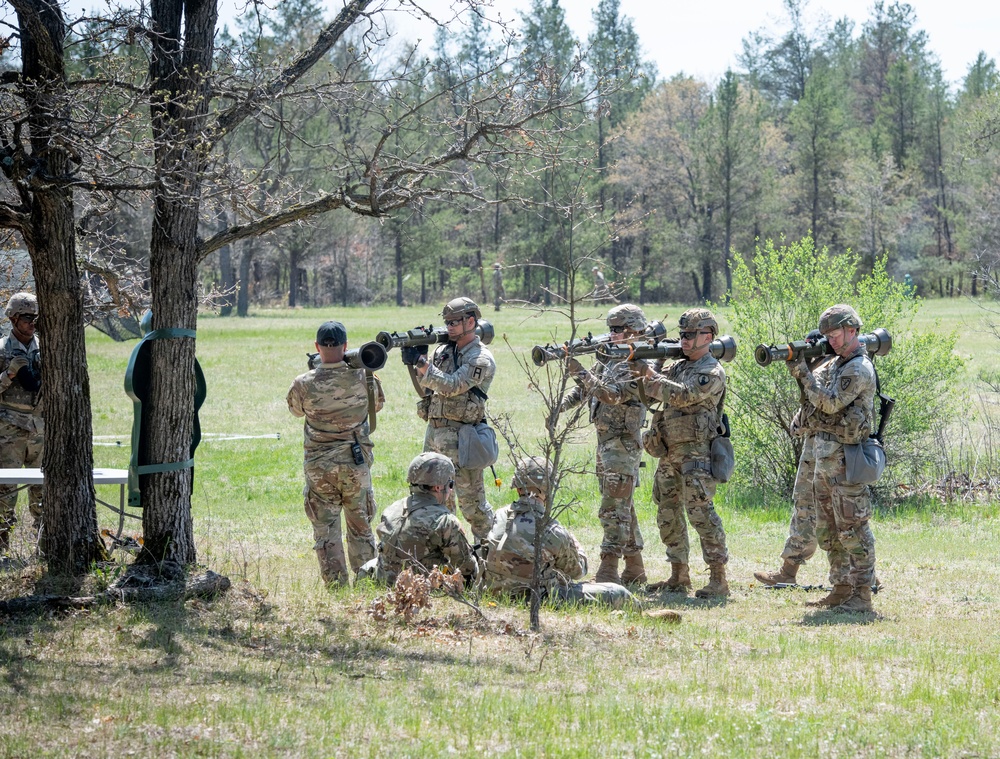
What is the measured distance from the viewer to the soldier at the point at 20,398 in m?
9.09

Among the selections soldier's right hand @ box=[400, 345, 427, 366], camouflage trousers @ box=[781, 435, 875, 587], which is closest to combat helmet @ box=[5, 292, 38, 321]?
soldier's right hand @ box=[400, 345, 427, 366]

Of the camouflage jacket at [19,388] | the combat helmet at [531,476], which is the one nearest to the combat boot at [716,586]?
the combat helmet at [531,476]

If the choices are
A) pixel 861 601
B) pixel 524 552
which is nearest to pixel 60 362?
pixel 524 552

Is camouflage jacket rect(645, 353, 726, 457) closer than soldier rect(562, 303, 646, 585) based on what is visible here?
Yes

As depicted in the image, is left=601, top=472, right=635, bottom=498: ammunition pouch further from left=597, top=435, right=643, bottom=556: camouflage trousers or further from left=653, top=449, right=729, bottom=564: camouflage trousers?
left=653, top=449, right=729, bottom=564: camouflage trousers

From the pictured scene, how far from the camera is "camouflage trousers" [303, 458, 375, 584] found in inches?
323

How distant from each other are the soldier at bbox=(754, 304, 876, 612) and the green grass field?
38 centimetres

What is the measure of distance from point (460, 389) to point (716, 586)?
250 centimetres

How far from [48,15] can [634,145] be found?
54.1 meters

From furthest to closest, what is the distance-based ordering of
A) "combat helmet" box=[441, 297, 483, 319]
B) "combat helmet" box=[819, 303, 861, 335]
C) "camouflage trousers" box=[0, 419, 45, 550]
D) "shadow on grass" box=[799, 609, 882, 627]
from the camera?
"camouflage trousers" box=[0, 419, 45, 550] → "combat helmet" box=[441, 297, 483, 319] → "combat helmet" box=[819, 303, 861, 335] → "shadow on grass" box=[799, 609, 882, 627]

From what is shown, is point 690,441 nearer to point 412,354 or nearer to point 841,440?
point 841,440

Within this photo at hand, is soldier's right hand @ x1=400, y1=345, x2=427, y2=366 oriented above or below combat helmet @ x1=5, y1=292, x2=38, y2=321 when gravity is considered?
below

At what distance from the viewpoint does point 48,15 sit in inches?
280

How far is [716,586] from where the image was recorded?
8562 mm
